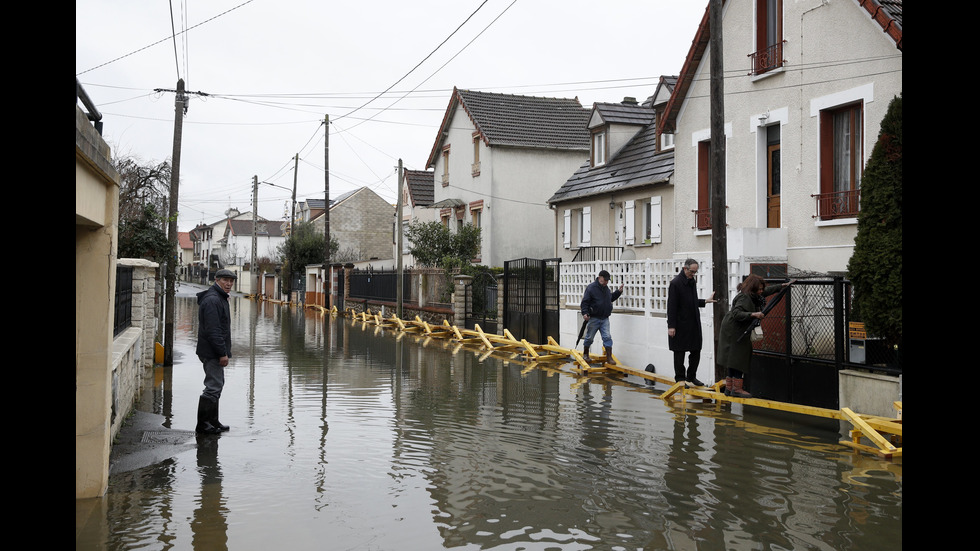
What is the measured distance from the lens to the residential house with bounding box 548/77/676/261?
24.6 meters

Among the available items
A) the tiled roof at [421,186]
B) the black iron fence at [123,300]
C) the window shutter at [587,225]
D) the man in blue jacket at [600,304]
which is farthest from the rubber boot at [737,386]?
the tiled roof at [421,186]

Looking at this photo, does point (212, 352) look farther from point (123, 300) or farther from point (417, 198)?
point (417, 198)

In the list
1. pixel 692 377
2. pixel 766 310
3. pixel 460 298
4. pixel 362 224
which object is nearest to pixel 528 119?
pixel 460 298

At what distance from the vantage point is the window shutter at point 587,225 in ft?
94.9

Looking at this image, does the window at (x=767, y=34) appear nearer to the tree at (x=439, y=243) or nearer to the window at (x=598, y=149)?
the window at (x=598, y=149)

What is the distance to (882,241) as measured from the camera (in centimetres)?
961

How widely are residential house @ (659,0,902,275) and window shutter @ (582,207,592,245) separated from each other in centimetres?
932

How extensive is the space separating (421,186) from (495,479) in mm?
37967

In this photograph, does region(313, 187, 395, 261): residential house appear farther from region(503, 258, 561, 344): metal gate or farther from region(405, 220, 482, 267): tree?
region(503, 258, 561, 344): metal gate

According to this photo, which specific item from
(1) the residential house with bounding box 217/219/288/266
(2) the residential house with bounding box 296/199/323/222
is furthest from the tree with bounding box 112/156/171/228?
(1) the residential house with bounding box 217/219/288/266

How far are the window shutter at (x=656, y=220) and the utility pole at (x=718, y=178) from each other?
12.1m
